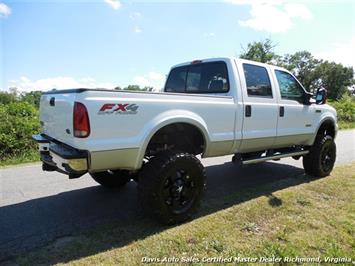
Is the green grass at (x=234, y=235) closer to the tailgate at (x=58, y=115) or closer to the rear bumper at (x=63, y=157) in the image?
the rear bumper at (x=63, y=157)

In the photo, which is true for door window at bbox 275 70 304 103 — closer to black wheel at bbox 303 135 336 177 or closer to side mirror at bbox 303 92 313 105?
side mirror at bbox 303 92 313 105

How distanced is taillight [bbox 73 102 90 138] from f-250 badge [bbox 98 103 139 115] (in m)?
0.15

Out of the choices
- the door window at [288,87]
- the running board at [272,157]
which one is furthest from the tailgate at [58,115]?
the door window at [288,87]

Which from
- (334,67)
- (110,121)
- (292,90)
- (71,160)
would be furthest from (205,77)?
(334,67)

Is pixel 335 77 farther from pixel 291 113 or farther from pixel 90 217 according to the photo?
pixel 90 217

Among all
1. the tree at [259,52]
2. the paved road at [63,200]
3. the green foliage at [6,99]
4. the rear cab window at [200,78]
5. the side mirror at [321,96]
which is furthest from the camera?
the tree at [259,52]

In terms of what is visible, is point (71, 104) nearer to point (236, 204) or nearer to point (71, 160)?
Result: point (71, 160)

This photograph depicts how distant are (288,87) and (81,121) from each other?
376cm

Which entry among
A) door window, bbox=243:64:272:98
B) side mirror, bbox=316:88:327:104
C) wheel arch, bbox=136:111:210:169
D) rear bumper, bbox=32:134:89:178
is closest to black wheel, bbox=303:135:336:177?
side mirror, bbox=316:88:327:104

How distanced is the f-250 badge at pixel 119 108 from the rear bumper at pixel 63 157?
0.47 m

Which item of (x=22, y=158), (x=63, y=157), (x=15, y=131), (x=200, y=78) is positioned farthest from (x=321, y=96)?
(x=15, y=131)

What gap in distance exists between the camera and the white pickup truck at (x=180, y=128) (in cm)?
320

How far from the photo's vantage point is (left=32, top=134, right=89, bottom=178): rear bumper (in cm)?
314

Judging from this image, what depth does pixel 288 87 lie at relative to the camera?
215 inches
